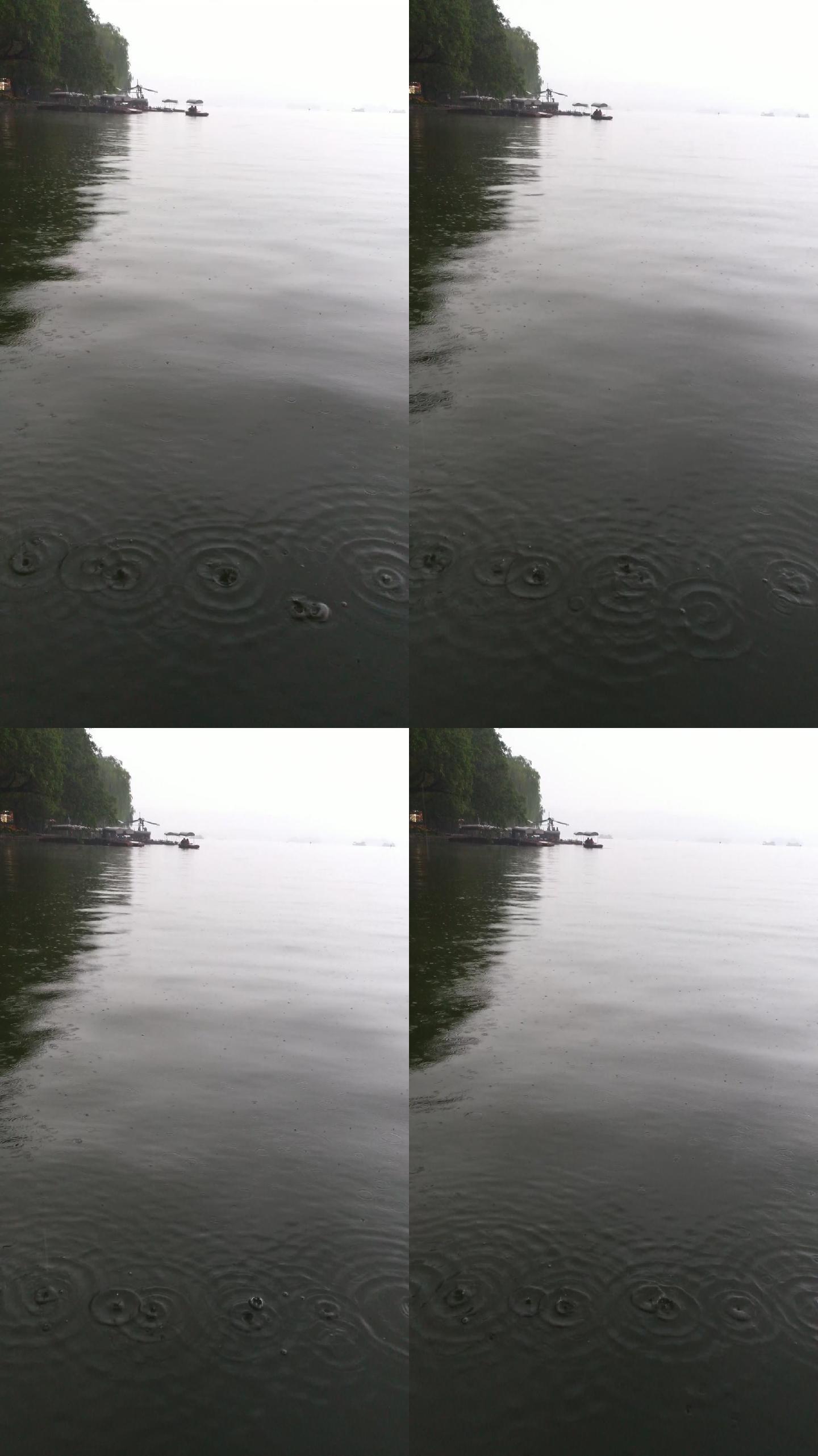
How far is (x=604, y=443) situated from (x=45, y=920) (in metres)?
9.53

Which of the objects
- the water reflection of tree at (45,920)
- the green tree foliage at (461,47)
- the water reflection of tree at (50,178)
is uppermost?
the green tree foliage at (461,47)

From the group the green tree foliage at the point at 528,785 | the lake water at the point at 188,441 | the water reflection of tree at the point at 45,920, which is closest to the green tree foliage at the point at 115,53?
the lake water at the point at 188,441

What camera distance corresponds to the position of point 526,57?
18.8 metres

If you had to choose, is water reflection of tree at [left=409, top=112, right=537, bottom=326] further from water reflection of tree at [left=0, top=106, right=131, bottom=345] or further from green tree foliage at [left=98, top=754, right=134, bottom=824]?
green tree foliage at [left=98, top=754, right=134, bottom=824]

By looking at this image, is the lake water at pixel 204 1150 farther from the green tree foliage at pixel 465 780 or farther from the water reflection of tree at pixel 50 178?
the water reflection of tree at pixel 50 178

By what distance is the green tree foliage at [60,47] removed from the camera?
1775cm

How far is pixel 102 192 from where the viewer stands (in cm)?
2045

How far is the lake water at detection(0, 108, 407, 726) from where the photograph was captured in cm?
1145

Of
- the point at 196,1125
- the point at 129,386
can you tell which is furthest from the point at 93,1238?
the point at 129,386

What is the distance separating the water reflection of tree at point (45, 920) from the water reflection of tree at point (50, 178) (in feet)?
31.5

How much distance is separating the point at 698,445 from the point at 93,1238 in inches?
447

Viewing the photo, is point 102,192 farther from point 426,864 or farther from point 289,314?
point 426,864

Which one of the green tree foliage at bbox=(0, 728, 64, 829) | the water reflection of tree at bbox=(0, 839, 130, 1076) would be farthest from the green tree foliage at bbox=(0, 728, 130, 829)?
the water reflection of tree at bbox=(0, 839, 130, 1076)

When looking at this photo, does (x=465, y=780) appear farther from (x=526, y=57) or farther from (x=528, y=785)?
(x=526, y=57)
